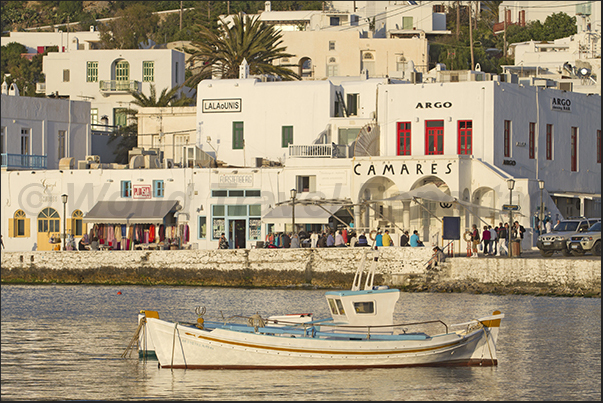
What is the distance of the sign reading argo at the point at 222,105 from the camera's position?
182 ft

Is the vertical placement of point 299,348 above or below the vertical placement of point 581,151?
below

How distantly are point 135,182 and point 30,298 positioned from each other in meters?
13.4

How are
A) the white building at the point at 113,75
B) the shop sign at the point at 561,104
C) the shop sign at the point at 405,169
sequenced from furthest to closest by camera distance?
the white building at the point at 113,75 → the shop sign at the point at 561,104 → the shop sign at the point at 405,169

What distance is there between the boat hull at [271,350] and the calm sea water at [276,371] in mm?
280

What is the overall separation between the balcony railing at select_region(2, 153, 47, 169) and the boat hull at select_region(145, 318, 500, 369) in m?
33.8

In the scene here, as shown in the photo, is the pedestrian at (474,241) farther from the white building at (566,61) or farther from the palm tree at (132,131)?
the palm tree at (132,131)

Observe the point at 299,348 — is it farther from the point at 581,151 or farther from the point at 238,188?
the point at 581,151

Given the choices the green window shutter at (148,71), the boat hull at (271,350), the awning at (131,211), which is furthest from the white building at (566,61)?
the boat hull at (271,350)

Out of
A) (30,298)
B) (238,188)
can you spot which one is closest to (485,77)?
(238,188)

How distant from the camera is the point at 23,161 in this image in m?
56.5

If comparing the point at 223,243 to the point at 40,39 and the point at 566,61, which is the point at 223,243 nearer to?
the point at 566,61

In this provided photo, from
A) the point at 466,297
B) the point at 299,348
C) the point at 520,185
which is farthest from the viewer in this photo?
the point at 520,185

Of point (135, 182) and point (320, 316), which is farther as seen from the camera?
point (135, 182)

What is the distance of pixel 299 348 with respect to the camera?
24203 mm
